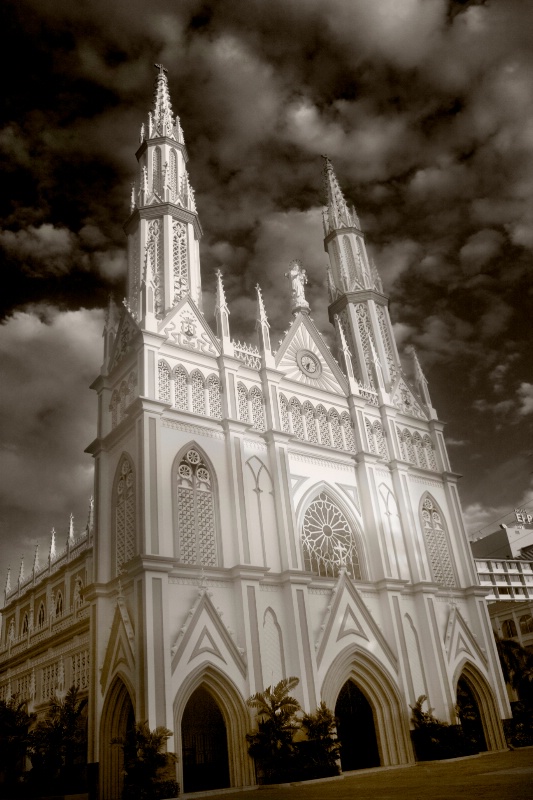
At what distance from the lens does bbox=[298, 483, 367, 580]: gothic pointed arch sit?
993 inches

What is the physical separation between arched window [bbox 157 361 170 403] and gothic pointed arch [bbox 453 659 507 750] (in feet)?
53.4

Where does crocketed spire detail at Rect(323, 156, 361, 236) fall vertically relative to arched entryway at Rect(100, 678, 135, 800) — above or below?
above

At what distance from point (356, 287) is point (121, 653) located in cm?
2326

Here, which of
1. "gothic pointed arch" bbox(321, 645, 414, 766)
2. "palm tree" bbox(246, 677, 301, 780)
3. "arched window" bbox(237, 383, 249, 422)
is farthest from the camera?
"arched window" bbox(237, 383, 249, 422)

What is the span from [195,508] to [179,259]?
1176 centimetres

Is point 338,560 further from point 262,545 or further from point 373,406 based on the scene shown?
point 373,406

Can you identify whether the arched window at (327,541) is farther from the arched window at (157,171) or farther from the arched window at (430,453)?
the arched window at (157,171)

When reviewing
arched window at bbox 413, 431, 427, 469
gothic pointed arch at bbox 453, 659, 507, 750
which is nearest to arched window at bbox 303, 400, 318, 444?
arched window at bbox 413, 431, 427, 469

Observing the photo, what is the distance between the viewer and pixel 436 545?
2970 centimetres

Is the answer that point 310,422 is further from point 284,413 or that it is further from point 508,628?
point 508,628

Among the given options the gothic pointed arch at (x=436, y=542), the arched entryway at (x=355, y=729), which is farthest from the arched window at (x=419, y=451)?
the arched entryway at (x=355, y=729)

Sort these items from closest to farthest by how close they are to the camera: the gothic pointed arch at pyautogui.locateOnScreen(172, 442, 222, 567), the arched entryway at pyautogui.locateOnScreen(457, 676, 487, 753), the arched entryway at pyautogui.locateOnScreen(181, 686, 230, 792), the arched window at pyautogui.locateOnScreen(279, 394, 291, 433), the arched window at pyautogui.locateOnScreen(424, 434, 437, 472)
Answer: the arched entryway at pyautogui.locateOnScreen(181, 686, 230, 792) → the gothic pointed arch at pyautogui.locateOnScreen(172, 442, 222, 567) → the arched entryway at pyautogui.locateOnScreen(457, 676, 487, 753) → the arched window at pyautogui.locateOnScreen(279, 394, 291, 433) → the arched window at pyautogui.locateOnScreen(424, 434, 437, 472)

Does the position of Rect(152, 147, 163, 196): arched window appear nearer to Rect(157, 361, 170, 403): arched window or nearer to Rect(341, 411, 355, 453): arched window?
Rect(157, 361, 170, 403): arched window

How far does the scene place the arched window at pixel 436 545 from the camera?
29000mm
